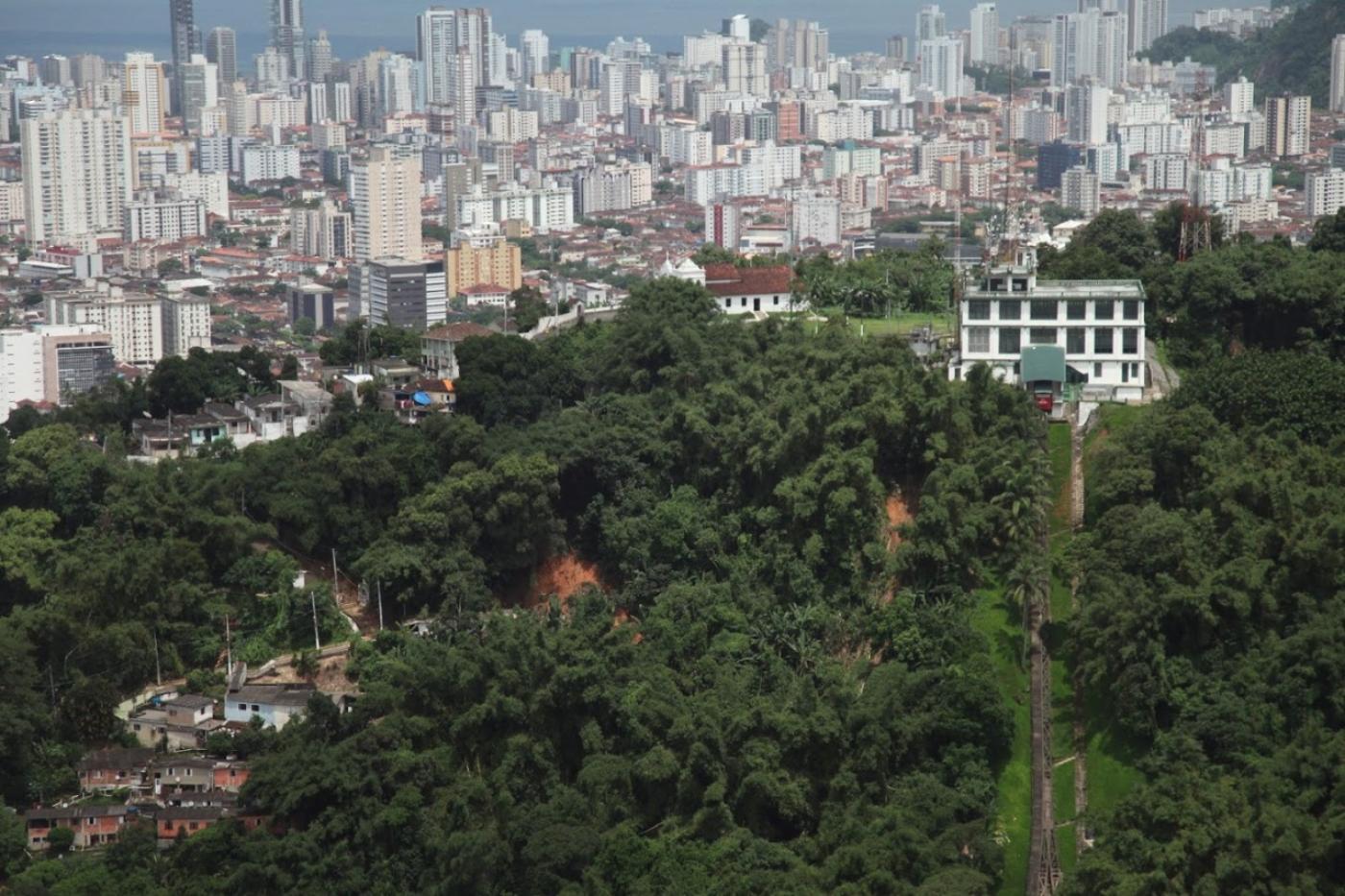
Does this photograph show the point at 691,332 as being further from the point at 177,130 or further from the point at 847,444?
the point at 177,130

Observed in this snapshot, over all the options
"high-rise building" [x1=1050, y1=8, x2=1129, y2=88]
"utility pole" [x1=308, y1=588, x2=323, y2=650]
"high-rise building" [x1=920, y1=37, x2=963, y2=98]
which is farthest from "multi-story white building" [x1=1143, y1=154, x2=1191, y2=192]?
"utility pole" [x1=308, y1=588, x2=323, y2=650]

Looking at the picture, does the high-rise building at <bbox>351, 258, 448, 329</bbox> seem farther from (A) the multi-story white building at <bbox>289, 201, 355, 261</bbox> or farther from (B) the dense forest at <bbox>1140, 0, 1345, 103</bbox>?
(B) the dense forest at <bbox>1140, 0, 1345, 103</bbox>

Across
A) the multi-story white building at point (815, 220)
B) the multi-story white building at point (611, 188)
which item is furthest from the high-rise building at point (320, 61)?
the multi-story white building at point (815, 220)

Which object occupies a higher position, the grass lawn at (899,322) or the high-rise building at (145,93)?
the high-rise building at (145,93)

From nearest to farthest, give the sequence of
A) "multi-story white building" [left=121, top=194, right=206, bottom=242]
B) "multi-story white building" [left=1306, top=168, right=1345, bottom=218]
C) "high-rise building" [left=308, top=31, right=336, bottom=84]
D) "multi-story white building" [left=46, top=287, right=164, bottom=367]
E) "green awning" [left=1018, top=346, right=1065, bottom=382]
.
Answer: "green awning" [left=1018, top=346, right=1065, bottom=382] < "multi-story white building" [left=46, top=287, right=164, bottom=367] < "multi-story white building" [left=1306, top=168, right=1345, bottom=218] < "multi-story white building" [left=121, top=194, right=206, bottom=242] < "high-rise building" [left=308, top=31, right=336, bottom=84]

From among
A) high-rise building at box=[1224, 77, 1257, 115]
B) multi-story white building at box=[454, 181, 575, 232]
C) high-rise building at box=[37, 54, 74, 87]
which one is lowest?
multi-story white building at box=[454, 181, 575, 232]

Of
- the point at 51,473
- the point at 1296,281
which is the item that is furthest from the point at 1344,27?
the point at 51,473

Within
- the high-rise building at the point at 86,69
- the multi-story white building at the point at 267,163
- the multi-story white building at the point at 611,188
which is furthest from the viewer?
the high-rise building at the point at 86,69

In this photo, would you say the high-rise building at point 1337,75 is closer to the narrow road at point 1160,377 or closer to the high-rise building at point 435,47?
the high-rise building at point 435,47
